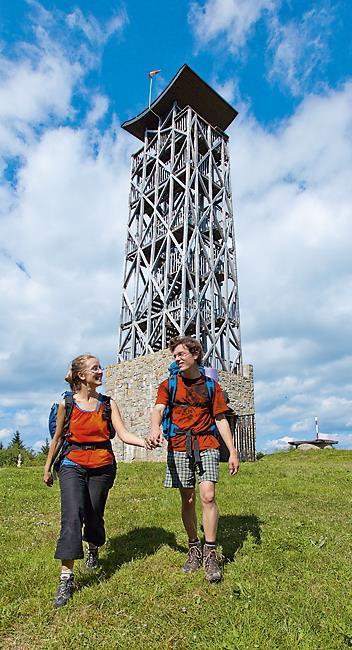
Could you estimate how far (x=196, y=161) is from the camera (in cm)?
2798

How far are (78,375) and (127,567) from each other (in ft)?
6.66

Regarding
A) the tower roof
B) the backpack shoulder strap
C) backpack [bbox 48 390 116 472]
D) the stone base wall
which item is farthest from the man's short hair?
the tower roof

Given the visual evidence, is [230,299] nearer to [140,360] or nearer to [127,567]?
[140,360]

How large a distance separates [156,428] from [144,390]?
1905cm

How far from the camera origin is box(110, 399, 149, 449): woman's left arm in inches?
180

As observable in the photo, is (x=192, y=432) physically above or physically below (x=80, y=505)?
above

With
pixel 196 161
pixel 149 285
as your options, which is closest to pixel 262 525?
pixel 149 285

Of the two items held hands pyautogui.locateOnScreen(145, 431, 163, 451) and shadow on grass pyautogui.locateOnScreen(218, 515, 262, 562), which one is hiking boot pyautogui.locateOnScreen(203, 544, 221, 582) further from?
held hands pyautogui.locateOnScreen(145, 431, 163, 451)

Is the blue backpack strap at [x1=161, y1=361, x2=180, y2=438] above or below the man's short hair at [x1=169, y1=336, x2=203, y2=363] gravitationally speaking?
below

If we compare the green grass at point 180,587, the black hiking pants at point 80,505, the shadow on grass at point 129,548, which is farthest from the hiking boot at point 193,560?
the black hiking pants at point 80,505

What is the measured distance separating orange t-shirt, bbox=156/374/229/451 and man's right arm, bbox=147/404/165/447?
84mm

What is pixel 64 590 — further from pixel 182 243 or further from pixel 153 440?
pixel 182 243

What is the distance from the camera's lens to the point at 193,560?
4816 millimetres

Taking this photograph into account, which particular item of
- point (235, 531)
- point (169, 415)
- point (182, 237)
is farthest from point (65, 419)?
point (182, 237)
